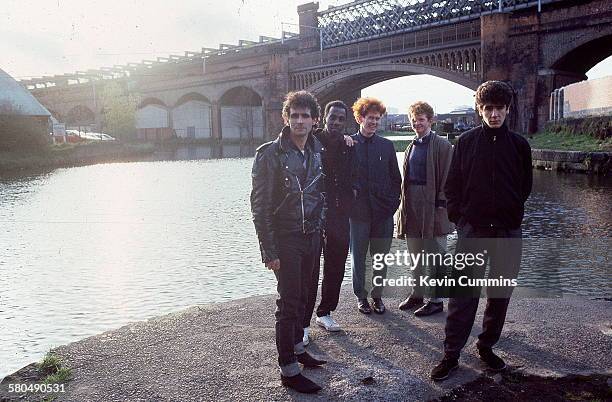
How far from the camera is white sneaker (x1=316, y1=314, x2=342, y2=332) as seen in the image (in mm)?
4293

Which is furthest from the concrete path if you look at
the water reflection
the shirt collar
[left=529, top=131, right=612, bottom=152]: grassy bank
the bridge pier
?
the bridge pier

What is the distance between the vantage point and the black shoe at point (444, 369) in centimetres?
339

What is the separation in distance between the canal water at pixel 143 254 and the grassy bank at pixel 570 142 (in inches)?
67.8

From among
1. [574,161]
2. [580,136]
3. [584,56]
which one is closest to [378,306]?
[574,161]

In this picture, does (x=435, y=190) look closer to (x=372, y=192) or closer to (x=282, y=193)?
(x=372, y=192)

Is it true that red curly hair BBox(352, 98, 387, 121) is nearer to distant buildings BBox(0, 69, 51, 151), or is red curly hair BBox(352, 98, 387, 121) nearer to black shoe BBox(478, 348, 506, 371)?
black shoe BBox(478, 348, 506, 371)

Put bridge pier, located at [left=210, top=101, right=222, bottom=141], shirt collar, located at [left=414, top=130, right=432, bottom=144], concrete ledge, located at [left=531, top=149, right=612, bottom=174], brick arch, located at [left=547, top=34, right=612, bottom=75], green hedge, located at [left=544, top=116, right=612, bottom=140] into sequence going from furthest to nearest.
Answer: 1. bridge pier, located at [left=210, top=101, right=222, bottom=141]
2. brick arch, located at [left=547, top=34, right=612, bottom=75]
3. green hedge, located at [left=544, top=116, right=612, bottom=140]
4. concrete ledge, located at [left=531, top=149, right=612, bottom=174]
5. shirt collar, located at [left=414, top=130, right=432, bottom=144]

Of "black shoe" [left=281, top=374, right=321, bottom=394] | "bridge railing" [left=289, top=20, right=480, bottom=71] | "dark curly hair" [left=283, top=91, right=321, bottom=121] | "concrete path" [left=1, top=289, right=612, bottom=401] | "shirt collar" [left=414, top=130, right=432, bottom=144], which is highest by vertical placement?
"bridge railing" [left=289, top=20, right=480, bottom=71]

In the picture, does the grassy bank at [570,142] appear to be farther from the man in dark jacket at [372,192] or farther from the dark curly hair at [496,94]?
the dark curly hair at [496,94]

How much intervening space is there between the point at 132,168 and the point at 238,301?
23984 millimetres

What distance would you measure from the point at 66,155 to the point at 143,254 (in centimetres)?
2589

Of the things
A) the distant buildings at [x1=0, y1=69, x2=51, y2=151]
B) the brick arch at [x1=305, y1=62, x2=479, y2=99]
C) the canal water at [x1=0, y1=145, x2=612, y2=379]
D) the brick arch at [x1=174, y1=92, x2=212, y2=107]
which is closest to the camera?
the canal water at [x1=0, y1=145, x2=612, y2=379]

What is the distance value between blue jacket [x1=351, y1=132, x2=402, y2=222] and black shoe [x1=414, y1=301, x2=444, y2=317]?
2.59 feet

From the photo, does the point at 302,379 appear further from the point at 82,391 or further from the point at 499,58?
the point at 499,58
